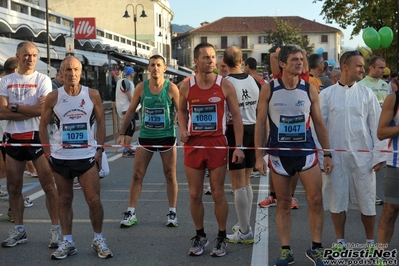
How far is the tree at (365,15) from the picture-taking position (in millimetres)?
29703

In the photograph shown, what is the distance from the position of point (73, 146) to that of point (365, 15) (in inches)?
1048

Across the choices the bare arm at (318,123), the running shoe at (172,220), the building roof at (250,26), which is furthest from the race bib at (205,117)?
the building roof at (250,26)

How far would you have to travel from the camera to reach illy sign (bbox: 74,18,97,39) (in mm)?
34062

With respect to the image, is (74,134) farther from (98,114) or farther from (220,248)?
(220,248)

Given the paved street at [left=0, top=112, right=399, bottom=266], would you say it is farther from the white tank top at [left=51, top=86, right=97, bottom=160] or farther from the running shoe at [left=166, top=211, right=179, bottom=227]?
the white tank top at [left=51, top=86, right=97, bottom=160]

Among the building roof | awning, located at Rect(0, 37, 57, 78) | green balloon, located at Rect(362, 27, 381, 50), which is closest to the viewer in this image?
green balloon, located at Rect(362, 27, 381, 50)

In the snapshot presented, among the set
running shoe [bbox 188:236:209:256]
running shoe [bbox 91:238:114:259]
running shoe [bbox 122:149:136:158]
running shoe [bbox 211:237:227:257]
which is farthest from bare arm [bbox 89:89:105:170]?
running shoe [bbox 122:149:136:158]

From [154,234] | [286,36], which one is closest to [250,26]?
[286,36]

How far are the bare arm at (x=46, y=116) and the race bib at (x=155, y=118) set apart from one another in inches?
61.0

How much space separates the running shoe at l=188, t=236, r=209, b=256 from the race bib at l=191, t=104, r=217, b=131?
3.48ft

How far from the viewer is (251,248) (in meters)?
6.17

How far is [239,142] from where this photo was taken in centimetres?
604

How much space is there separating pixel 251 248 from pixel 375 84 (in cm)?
521

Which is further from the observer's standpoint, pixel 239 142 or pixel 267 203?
pixel 267 203
